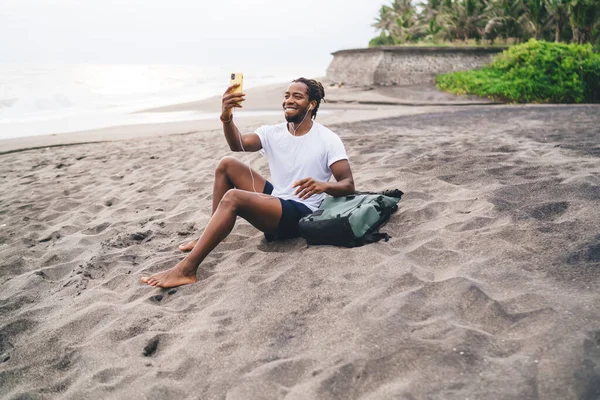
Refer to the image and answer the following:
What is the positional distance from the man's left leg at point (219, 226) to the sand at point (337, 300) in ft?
0.32

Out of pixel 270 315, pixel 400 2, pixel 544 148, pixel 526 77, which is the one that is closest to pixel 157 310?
pixel 270 315

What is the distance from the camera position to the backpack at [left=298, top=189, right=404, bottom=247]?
9.62 ft

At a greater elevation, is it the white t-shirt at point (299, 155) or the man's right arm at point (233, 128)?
the man's right arm at point (233, 128)

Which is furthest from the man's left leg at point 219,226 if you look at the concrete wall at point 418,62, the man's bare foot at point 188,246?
the concrete wall at point 418,62

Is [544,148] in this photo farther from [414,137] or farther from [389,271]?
[389,271]

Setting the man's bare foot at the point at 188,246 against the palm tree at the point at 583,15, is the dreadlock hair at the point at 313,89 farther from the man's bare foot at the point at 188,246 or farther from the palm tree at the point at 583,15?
the palm tree at the point at 583,15

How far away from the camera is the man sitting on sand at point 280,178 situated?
2.91 m

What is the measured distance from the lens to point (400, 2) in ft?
141

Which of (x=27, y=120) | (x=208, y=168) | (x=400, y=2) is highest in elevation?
(x=400, y=2)

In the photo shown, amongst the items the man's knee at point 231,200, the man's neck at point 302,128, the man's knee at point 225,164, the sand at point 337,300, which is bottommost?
the sand at point 337,300

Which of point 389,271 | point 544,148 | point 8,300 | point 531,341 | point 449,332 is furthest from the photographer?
point 544,148

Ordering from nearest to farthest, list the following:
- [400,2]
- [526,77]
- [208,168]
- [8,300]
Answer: [8,300], [208,168], [526,77], [400,2]

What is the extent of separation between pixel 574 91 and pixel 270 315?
14.8 m

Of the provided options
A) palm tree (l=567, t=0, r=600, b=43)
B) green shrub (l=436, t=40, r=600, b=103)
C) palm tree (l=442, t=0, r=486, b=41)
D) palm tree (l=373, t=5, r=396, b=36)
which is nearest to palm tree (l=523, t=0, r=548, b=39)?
palm tree (l=567, t=0, r=600, b=43)
